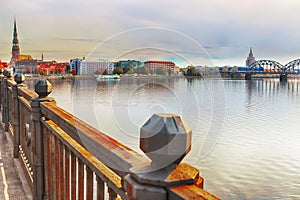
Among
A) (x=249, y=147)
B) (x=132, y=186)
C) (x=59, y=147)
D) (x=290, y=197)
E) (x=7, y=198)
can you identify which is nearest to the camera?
(x=132, y=186)

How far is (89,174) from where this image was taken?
1321 mm

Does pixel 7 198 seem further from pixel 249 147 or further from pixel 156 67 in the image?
pixel 249 147

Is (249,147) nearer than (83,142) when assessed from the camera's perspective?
No

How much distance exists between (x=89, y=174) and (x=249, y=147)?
11.9 metres

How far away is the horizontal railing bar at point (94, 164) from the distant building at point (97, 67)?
41cm

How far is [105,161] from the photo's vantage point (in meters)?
1.13

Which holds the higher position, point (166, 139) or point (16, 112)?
point (166, 139)

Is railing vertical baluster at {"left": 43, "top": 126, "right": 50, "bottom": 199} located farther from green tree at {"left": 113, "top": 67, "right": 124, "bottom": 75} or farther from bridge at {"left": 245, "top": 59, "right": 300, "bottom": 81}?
bridge at {"left": 245, "top": 59, "right": 300, "bottom": 81}

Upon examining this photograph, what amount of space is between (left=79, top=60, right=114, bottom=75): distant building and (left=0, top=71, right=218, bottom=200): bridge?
308 mm

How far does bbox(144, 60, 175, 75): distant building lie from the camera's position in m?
1.76

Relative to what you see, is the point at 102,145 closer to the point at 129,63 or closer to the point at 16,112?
the point at 129,63

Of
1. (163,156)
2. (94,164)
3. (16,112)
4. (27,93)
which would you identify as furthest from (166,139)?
(16,112)

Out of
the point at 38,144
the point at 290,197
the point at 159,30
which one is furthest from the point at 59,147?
the point at 290,197

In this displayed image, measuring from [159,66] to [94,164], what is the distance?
2.70 ft
